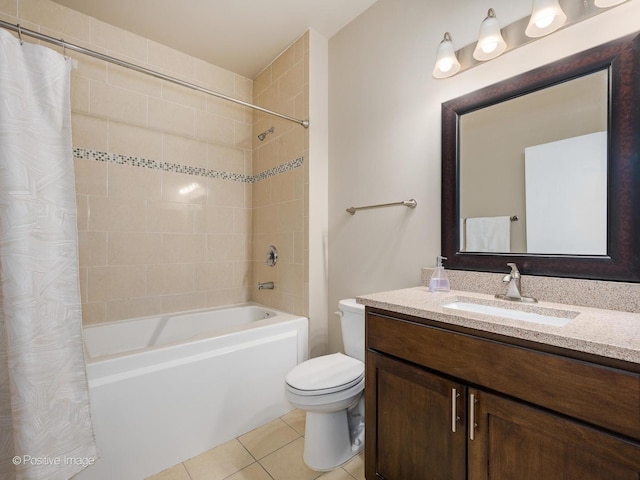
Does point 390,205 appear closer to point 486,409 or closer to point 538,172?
point 538,172

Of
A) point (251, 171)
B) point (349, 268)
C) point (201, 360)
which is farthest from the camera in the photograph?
point (251, 171)

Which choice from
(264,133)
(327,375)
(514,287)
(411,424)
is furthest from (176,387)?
(264,133)

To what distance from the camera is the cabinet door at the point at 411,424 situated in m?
0.92

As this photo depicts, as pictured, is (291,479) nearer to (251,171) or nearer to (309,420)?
(309,420)

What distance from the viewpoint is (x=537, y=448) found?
759 mm

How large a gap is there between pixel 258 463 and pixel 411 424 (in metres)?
0.90

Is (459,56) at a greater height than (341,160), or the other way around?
(459,56)

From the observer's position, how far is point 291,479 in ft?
4.51

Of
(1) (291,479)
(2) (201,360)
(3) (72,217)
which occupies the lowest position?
(1) (291,479)

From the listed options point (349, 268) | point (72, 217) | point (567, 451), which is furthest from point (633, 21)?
point (72, 217)

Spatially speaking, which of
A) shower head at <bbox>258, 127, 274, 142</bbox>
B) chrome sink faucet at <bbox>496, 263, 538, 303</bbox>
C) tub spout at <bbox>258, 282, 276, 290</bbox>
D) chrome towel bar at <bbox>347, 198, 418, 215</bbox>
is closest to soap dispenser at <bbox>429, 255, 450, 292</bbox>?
chrome sink faucet at <bbox>496, 263, 538, 303</bbox>

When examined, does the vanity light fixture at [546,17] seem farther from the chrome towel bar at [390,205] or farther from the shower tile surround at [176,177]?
the shower tile surround at [176,177]

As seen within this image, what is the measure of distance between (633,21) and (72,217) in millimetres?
2204

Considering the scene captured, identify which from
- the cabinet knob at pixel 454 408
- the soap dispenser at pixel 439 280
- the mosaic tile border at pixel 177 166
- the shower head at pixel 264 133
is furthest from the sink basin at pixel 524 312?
the shower head at pixel 264 133
